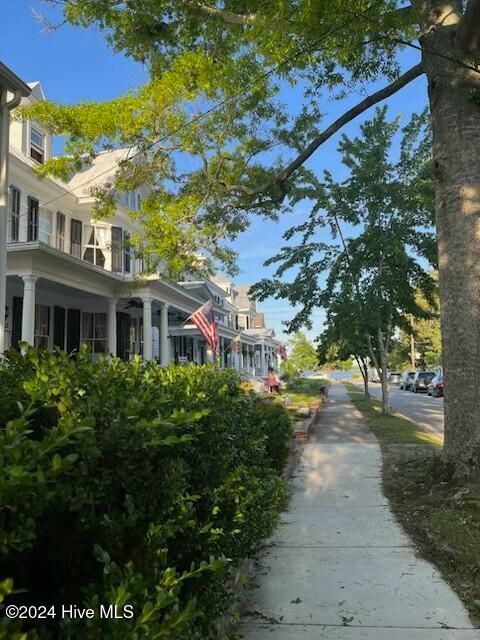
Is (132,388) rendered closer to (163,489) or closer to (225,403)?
(163,489)

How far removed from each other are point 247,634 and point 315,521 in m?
2.61

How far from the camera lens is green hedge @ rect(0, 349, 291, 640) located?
1.57 m

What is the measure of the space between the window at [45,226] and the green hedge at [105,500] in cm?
1545

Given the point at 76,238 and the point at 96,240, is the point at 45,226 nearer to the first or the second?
the point at 76,238

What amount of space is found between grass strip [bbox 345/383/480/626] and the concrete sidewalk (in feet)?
0.39

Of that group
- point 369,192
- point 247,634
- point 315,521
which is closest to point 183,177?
point 369,192

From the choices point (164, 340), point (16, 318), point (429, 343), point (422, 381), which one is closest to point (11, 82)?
point (16, 318)

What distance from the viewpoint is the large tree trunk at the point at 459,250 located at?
20.4 feet

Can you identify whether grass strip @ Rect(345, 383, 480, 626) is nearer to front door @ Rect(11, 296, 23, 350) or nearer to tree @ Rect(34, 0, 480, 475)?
tree @ Rect(34, 0, 480, 475)

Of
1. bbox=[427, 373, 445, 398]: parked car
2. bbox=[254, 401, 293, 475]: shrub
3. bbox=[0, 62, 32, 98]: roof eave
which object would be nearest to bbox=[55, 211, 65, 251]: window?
bbox=[0, 62, 32, 98]: roof eave

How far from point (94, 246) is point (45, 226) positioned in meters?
2.62

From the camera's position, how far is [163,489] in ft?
7.16

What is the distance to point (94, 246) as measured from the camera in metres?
20.0

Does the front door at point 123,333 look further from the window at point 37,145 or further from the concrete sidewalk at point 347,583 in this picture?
the concrete sidewalk at point 347,583
